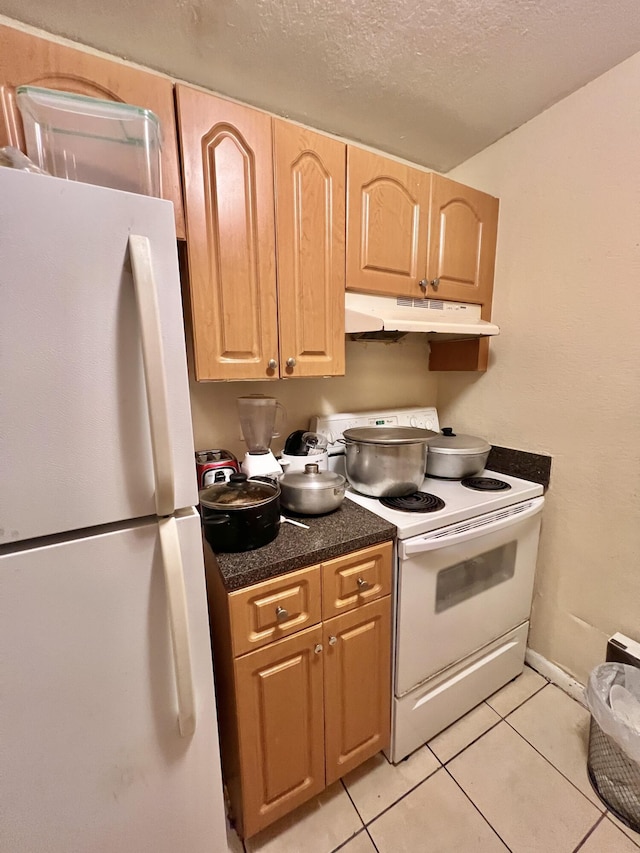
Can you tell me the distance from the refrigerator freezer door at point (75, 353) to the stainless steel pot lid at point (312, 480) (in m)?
A: 0.53

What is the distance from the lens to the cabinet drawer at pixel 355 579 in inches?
39.3

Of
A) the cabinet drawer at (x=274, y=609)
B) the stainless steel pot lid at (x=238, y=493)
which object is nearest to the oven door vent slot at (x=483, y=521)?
the cabinet drawer at (x=274, y=609)

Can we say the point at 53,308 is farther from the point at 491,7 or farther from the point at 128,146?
the point at 491,7

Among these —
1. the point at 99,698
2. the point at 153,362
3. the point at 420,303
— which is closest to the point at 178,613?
the point at 99,698

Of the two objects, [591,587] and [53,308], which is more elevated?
[53,308]

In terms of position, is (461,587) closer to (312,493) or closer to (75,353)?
(312,493)

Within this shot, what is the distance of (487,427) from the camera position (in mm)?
1716

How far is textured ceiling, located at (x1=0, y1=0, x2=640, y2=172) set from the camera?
0.95 metres

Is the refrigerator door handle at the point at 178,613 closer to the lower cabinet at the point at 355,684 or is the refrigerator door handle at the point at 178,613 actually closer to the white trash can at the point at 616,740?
the lower cabinet at the point at 355,684

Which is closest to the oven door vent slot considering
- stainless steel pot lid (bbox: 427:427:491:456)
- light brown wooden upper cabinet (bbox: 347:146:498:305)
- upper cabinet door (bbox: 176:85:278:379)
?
stainless steel pot lid (bbox: 427:427:491:456)

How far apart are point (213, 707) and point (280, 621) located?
0.23 m

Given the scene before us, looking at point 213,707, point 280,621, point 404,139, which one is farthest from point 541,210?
point 213,707

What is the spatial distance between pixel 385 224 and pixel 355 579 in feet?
4.07

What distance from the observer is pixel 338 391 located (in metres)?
1.65
